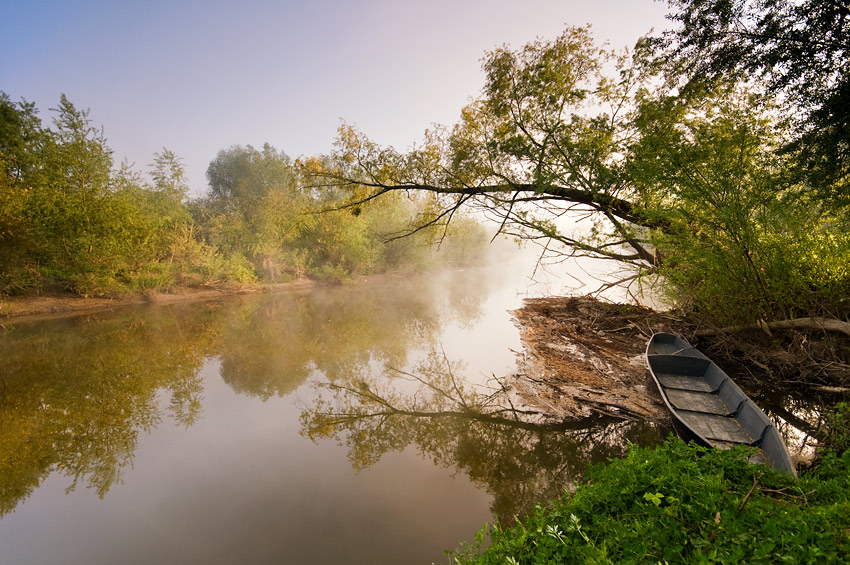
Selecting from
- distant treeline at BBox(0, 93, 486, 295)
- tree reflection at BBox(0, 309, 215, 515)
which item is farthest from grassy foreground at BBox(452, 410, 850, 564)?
distant treeline at BBox(0, 93, 486, 295)

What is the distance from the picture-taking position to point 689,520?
196 cm

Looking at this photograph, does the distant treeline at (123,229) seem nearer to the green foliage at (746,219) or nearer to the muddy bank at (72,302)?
the muddy bank at (72,302)

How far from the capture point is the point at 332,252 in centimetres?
2825

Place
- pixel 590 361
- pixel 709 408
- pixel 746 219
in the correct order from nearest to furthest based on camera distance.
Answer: pixel 709 408 → pixel 746 219 → pixel 590 361

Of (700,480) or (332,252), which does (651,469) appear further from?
(332,252)

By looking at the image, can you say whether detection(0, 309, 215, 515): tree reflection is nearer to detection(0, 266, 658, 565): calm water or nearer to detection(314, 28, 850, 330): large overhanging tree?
detection(0, 266, 658, 565): calm water

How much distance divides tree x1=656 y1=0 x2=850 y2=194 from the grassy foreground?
6168 millimetres

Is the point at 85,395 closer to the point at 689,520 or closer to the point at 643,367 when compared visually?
the point at 689,520

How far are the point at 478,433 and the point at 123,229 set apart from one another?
16961mm

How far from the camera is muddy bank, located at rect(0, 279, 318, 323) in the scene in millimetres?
12953

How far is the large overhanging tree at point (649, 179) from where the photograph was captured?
6.07 m

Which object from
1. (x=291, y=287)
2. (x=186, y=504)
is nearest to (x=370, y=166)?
(x=186, y=504)

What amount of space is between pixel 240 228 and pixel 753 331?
26740 millimetres

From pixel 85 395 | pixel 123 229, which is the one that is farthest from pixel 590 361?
pixel 123 229
